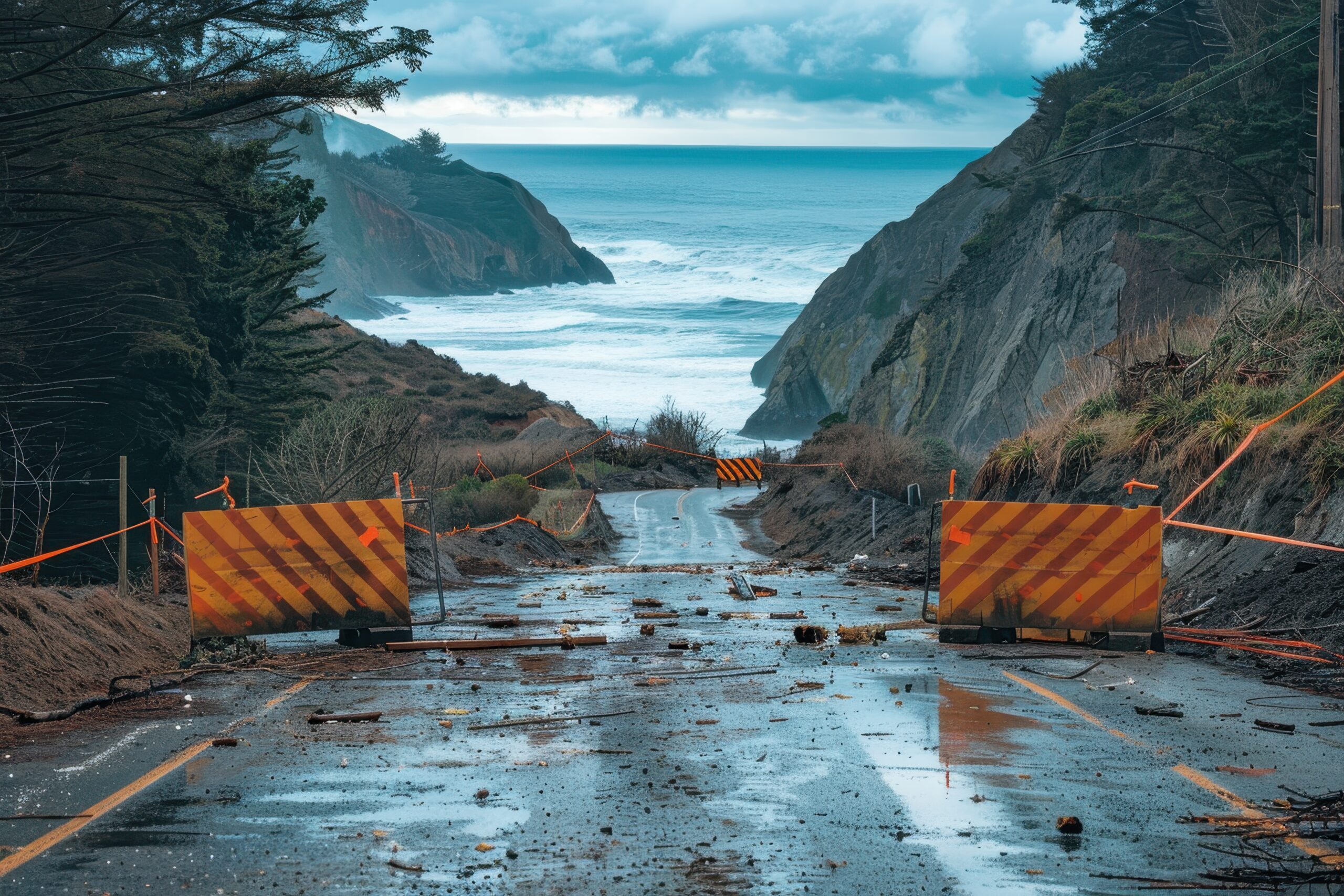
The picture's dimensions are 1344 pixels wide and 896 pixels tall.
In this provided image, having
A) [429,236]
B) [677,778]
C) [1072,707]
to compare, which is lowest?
[1072,707]

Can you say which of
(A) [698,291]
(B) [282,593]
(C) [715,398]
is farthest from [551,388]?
(B) [282,593]

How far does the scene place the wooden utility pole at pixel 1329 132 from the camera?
20234 mm

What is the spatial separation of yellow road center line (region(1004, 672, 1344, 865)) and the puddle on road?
426 mm

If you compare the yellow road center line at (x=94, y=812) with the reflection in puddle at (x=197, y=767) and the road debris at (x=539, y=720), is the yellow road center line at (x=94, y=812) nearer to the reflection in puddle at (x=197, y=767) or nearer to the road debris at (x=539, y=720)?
the reflection in puddle at (x=197, y=767)

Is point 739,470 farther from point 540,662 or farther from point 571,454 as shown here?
point 540,662

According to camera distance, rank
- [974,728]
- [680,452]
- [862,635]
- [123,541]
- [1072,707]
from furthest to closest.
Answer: [680,452]
[123,541]
[862,635]
[1072,707]
[974,728]

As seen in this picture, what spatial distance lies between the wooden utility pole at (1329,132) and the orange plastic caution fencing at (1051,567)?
10406 mm

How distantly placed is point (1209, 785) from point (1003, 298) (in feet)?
152

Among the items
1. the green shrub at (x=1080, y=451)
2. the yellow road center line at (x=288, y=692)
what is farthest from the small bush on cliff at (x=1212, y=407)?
the yellow road center line at (x=288, y=692)

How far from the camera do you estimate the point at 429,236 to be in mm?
173750

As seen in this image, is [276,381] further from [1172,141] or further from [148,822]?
[148,822]

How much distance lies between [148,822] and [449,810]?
135cm

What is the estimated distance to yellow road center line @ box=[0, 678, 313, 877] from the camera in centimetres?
566

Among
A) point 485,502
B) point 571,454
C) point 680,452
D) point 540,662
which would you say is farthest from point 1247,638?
point 680,452
